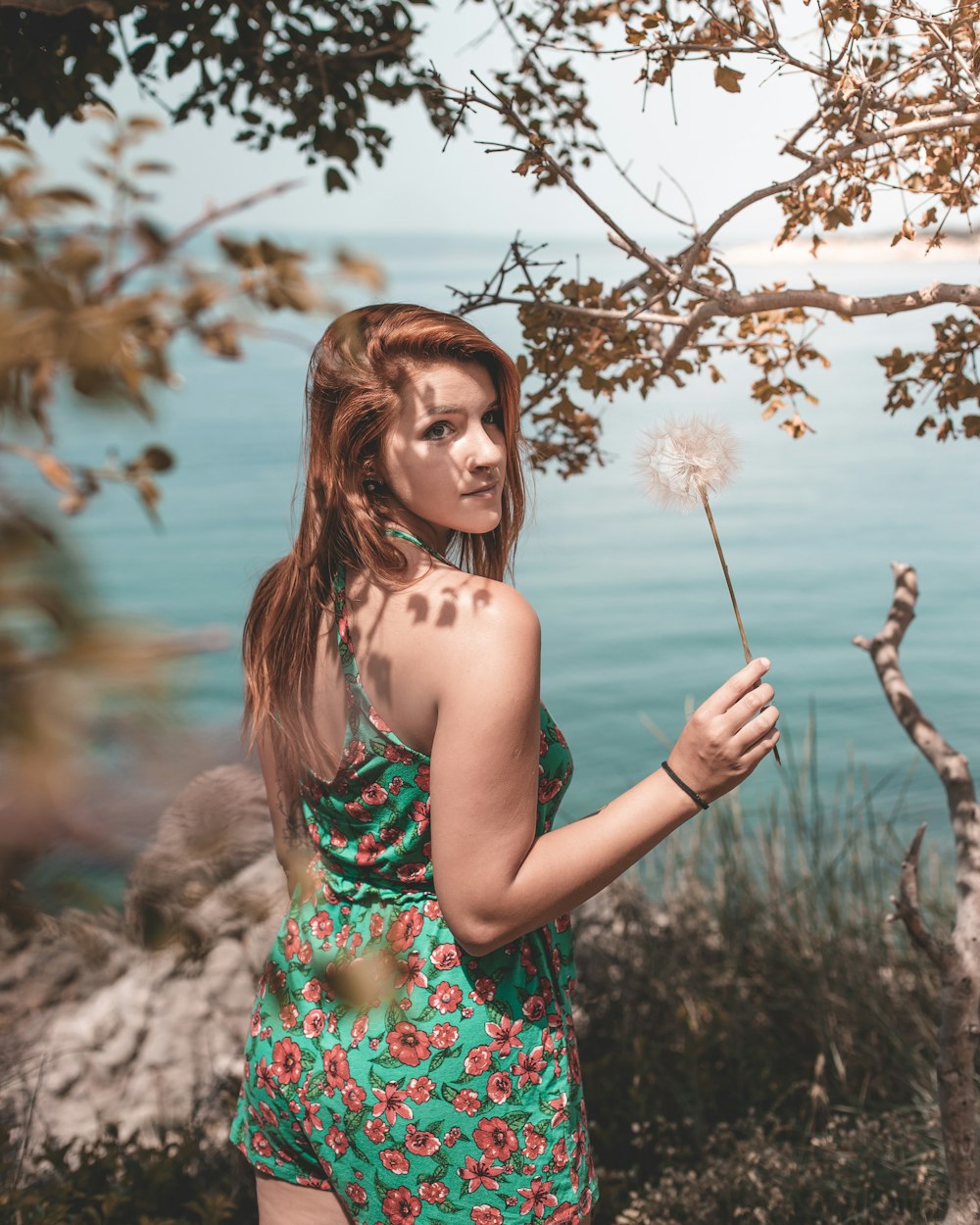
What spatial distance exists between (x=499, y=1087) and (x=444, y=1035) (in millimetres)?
102

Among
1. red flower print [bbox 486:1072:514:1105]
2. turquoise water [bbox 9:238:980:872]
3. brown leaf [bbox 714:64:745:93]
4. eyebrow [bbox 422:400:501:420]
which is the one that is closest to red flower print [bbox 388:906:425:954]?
red flower print [bbox 486:1072:514:1105]

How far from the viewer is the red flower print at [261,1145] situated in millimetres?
1755

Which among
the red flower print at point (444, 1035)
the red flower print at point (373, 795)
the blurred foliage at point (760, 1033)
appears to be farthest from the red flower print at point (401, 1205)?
the blurred foliage at point (760, 1033)

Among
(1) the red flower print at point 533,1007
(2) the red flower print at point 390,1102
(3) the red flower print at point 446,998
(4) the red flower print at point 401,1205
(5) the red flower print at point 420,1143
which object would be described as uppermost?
(3) the red flower print at point 446,998

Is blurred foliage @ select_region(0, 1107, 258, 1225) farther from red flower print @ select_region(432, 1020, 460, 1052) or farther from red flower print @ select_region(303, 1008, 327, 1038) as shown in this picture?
red flower print @ select_region(432, 1020, 460, 1052)

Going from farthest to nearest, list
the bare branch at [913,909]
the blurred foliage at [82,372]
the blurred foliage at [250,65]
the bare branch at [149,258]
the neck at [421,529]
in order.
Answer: the blurred foliage at [250,65], the bare branch at [913,909], the neck at [421,529], the bare branch at [149,258], the blurred foliage at [82,372]

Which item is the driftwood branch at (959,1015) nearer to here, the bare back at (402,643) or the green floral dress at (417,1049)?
the green floral dress at (417,1049)

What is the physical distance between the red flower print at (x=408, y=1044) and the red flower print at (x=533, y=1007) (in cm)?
14

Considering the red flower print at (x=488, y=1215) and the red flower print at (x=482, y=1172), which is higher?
the red flower print at (x=482, y=1172)

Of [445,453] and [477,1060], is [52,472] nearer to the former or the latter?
[445,453]

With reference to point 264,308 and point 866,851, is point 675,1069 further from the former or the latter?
point 264,308

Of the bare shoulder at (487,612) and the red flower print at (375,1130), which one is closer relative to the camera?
the bare shoulder at (487,612)

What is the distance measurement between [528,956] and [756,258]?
106cm

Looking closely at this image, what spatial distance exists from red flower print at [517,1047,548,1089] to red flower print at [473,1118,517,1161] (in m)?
0.06
